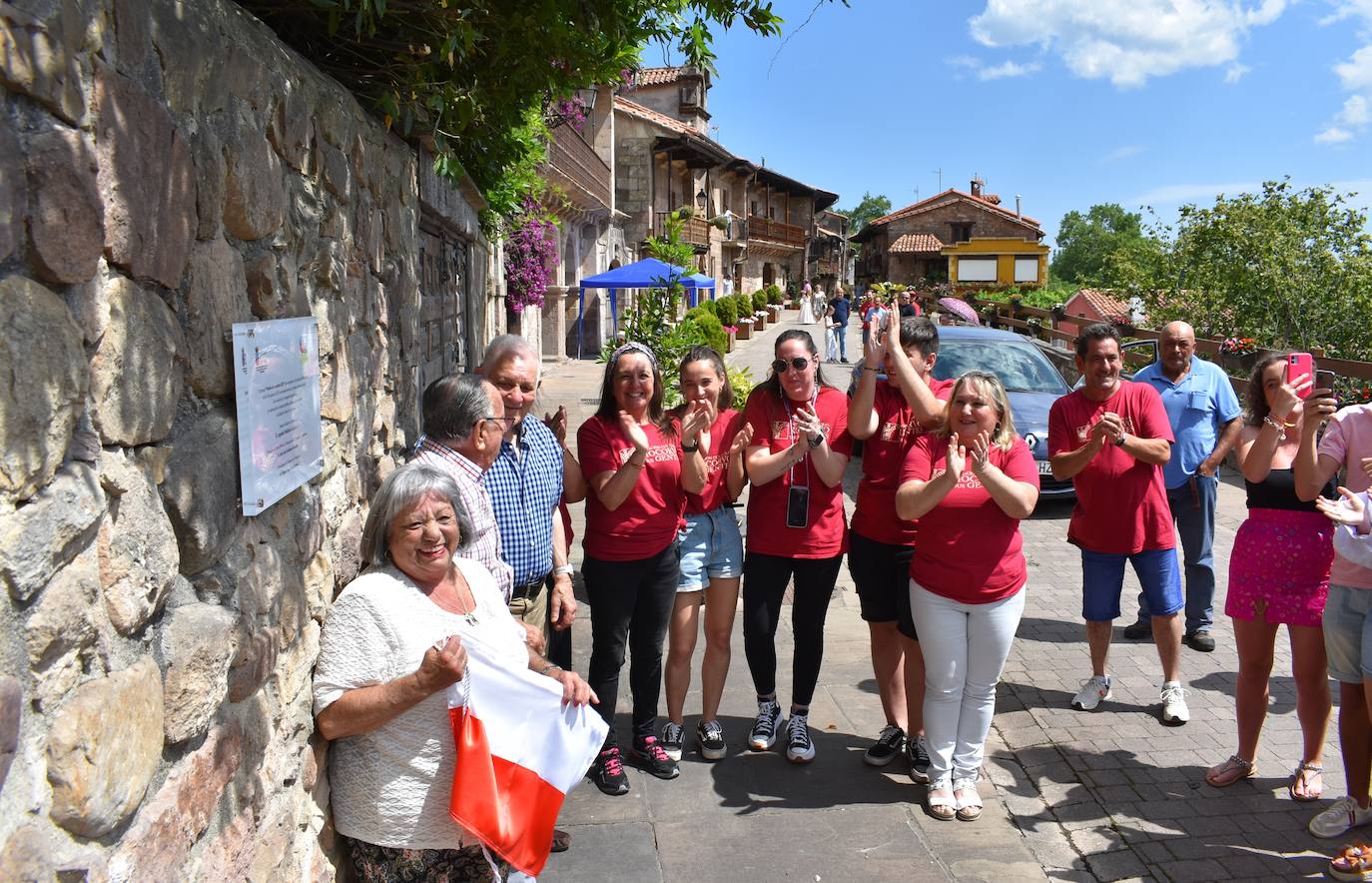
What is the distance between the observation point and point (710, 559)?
4.41 meters

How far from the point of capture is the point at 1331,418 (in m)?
4.07

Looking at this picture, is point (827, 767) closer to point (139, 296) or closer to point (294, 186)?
point (294, 186)

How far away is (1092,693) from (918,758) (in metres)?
1.21

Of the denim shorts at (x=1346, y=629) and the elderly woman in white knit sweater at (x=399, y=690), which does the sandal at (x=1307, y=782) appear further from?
the elderly woman in white knit sweater at (x=399, y=690)

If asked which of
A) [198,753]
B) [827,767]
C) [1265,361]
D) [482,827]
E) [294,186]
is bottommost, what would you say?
[827,767]

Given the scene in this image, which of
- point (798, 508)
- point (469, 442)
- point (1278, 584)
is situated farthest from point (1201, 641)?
point (469, 442)

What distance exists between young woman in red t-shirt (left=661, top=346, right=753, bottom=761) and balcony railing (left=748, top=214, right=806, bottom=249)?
45.0 m

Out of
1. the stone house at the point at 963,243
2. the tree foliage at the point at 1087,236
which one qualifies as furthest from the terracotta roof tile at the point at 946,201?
the tree foliage at the point at 1087,236

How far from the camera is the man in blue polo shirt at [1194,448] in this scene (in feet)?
19.0

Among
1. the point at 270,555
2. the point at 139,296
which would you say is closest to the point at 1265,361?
the point at 270,555

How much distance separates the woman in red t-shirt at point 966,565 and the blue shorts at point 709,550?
794mm

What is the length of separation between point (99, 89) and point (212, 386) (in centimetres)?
61

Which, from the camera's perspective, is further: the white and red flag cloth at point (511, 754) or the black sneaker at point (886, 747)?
the black sneaker at point (886, 747)

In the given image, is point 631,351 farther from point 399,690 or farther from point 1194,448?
point 1194,448
